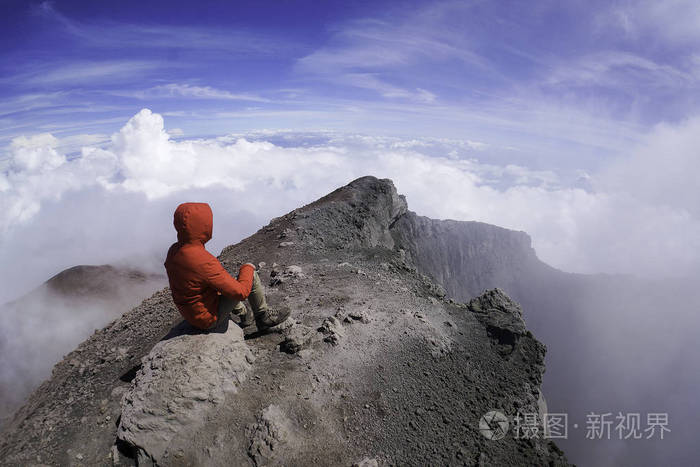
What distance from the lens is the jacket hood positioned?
5.35 m

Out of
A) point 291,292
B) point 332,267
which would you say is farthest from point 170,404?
point 332,267

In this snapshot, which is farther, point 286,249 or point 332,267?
point 286,249

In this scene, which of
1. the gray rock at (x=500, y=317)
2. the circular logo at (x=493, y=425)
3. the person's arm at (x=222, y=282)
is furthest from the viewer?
the gray rock at (x=500, y=317)

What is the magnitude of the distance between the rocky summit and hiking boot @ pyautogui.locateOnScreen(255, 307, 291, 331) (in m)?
0.18

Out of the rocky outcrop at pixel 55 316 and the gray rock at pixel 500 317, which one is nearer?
the gray rock at pixel 500 317

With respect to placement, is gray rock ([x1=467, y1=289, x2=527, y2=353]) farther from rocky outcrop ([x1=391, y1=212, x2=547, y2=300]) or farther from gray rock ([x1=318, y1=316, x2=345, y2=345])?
rocky outcrop ([x1=391, y1=212, x2=547, y2=300])

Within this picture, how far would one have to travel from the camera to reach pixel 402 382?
7.41m

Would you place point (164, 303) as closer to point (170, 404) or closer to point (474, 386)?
point (170, 404)

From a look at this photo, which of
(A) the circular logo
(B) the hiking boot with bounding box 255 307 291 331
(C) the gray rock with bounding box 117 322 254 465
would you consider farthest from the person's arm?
(A) the circular logo

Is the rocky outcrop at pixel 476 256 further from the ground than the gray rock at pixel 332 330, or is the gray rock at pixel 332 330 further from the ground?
the gray rock at pixel 332 330

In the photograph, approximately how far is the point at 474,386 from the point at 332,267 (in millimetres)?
6075

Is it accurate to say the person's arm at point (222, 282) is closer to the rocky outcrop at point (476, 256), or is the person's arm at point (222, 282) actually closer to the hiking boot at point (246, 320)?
the hiking boot at point (246, 320)

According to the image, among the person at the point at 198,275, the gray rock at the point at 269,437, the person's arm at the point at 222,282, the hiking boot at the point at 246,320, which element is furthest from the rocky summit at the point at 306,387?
the person's arm at the point at 222,282

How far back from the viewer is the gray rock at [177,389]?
5.45m
